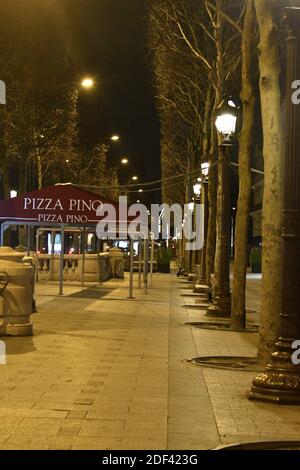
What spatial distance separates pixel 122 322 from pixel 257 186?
71.6m

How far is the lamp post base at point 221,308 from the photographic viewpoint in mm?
18719

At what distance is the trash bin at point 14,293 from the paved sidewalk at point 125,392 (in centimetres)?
27

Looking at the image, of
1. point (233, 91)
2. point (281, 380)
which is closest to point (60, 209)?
point (233, 91)

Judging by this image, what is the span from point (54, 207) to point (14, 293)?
9.14 m

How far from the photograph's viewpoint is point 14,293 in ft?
40.3

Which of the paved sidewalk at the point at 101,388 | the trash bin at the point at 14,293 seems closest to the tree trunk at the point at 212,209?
the paved sidewalk at the point at 101,388

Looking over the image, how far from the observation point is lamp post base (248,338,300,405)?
817 cm

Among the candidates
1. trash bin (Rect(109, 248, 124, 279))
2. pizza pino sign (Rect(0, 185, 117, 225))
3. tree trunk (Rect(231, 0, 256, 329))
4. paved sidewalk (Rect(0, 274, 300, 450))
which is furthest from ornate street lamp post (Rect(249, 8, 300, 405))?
trash bin (Rect(109, 248, 124, 279))

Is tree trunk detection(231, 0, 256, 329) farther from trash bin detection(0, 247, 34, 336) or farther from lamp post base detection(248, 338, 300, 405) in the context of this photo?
lamp post base detection(248, 338, 300, 405)

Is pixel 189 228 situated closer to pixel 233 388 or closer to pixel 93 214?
pixel 93 214

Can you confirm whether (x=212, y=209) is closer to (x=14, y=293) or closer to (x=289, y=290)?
(x=14, y=293)

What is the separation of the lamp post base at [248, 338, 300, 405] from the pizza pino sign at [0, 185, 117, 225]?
1323 centimetres

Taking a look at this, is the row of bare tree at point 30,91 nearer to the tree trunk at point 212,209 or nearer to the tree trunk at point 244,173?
the tree trunk at point 212,209
